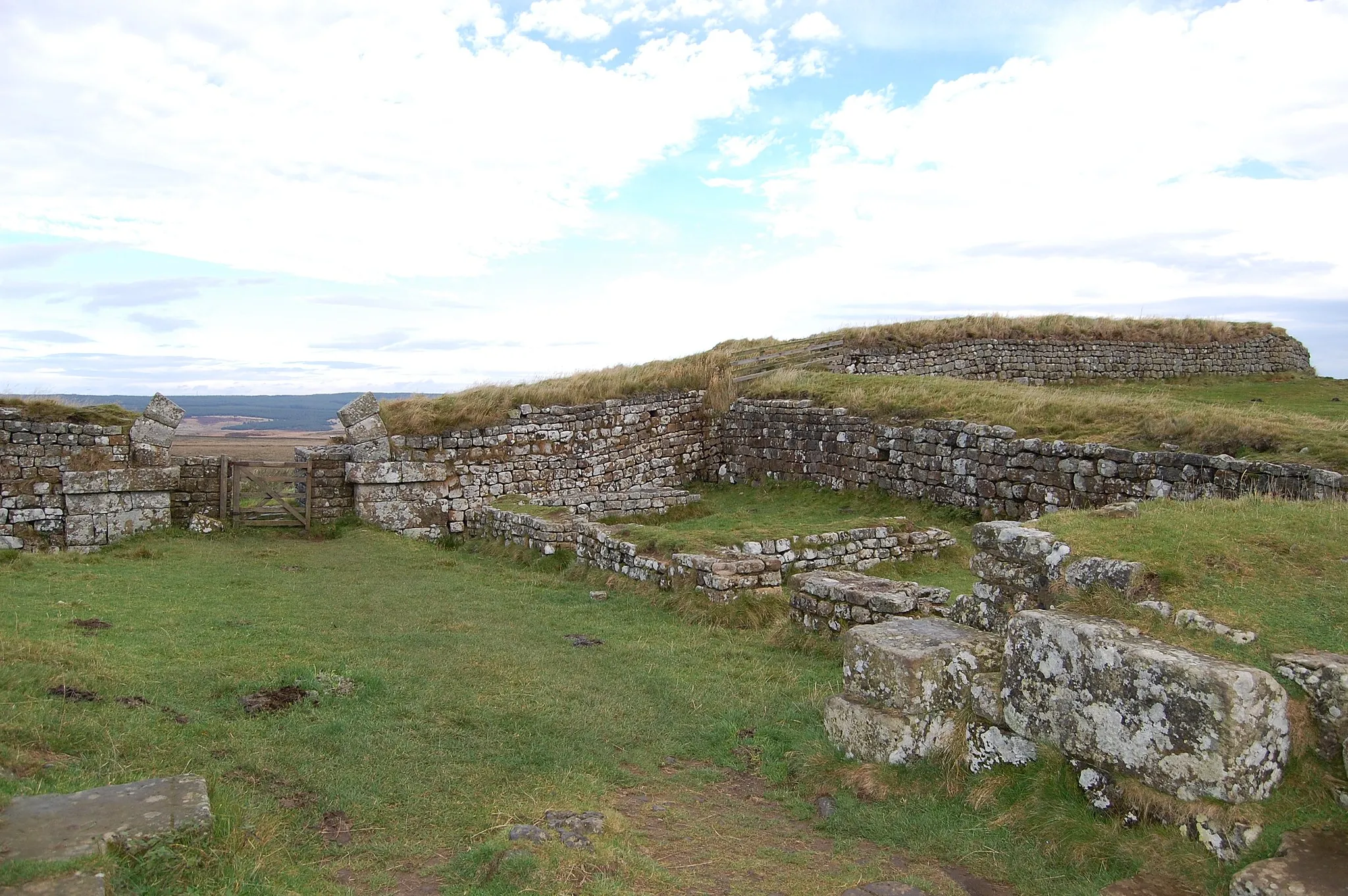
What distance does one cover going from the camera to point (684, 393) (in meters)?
22.4

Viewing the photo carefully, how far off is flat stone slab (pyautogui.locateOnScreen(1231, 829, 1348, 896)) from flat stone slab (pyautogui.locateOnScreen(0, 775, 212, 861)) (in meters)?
5.04

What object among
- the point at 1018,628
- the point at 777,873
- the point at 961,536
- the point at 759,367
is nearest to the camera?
the point at 777,873

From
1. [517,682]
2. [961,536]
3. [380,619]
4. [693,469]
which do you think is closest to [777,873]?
[517,682]

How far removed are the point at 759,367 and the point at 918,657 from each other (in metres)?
19.1

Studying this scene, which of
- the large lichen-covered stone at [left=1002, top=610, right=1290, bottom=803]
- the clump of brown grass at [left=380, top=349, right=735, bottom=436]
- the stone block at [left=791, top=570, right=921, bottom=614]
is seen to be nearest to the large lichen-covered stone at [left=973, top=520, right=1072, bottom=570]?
Result: the large lichen-covered stone at [left=1002, top=610, right=1290, bottom=803]

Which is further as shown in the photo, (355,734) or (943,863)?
(355,734)

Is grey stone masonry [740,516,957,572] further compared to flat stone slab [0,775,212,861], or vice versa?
grey stone masonry [740,516,957,572]

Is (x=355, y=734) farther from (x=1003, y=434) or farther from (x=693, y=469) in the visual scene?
(x=693, y=469)

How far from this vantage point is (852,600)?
9.18 metres

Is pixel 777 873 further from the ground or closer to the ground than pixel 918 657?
closer to the ground

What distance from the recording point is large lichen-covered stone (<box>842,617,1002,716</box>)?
584 centimetres

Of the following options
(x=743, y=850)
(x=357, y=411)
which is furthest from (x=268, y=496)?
(x=743, y=850)

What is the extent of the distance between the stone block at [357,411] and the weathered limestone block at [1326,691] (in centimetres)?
1651

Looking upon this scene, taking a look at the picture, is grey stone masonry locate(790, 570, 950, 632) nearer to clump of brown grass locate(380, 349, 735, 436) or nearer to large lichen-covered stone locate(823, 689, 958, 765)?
large lichen-covered stone locate(823, 689, 958, 765)
